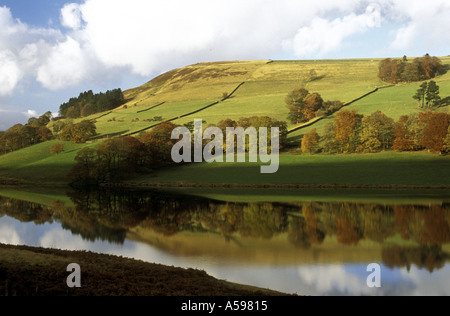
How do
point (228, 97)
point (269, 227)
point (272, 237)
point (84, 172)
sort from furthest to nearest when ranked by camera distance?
point (228, 97), point (84, 172), point (269, 227), point (272, 237)

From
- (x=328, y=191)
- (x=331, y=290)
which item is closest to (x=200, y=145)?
(x=328, y=191)

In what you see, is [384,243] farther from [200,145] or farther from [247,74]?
[247,74]

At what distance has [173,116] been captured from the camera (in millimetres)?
120312

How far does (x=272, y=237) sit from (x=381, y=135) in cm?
5856

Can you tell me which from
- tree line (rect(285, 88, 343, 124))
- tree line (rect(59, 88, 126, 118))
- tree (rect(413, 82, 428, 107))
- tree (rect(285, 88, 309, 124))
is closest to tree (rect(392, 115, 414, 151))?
tree (rect(413, 82, 428, 107))

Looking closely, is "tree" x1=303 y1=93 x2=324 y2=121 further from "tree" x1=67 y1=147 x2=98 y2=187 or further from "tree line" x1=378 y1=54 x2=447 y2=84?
→ "tree" x1=67 y1=147 x2=98 y2=187

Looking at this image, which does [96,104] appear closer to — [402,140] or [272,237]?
[402,140]

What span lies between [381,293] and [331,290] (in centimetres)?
203

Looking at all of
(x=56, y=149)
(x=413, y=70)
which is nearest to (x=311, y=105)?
(x=413, y=70)

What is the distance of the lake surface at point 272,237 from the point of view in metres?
19.0

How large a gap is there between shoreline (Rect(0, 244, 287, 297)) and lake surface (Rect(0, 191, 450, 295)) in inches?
112

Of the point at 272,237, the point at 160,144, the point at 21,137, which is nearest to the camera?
the point at 272,237

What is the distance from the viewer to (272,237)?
95.3 feet

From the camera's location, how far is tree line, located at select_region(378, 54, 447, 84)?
130900mm
